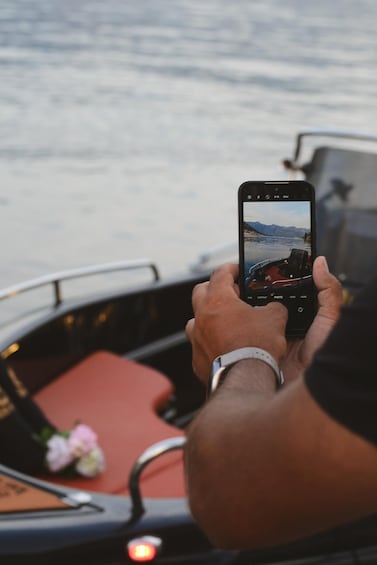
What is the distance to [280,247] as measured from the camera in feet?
3.83

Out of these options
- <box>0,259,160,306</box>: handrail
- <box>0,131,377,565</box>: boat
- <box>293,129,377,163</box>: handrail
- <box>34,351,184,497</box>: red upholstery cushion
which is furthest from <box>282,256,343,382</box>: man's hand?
<box>293,129,377,163</box>: handrail

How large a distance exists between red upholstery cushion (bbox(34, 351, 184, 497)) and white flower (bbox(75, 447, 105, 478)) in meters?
0.04

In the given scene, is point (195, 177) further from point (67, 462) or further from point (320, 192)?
point (67, 462)

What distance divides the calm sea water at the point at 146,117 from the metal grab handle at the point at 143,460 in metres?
8.77

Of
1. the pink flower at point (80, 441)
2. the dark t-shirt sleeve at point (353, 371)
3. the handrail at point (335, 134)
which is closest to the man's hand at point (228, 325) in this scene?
the dark t-shirt sleeve at point (353, 371)

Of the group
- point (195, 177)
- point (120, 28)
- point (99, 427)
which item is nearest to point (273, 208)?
point (99, 427)

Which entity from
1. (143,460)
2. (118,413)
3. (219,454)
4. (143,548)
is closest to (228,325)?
(219,454)

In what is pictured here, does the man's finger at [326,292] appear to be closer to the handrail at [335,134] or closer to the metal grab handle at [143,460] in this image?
the metal grab handle at [143,460]

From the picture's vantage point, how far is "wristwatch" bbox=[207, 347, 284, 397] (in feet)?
3.38

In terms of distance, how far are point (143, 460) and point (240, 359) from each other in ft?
4.53

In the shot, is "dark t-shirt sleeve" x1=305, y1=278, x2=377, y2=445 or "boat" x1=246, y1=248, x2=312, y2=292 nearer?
"dark t-shirt sleeve" x1=305, y1=278, x2=377, y2=445

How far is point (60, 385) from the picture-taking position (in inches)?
147

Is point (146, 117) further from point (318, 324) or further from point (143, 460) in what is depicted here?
point (318, 324)

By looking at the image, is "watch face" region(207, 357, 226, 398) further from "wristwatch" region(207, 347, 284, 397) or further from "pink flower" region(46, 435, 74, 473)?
"pink flower" region(46, 435, 74, 473)
